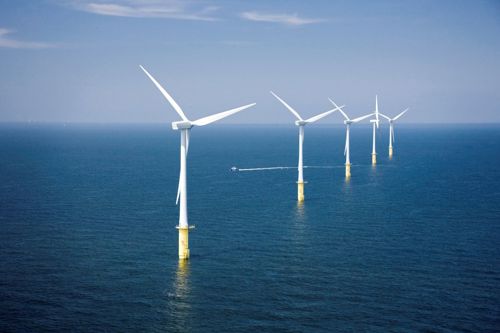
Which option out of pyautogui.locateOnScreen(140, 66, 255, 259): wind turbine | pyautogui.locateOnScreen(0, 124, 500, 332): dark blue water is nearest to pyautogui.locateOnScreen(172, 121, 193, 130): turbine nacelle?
pyautogui.locateOnScreen(140, 66, 255, 259): wind turbine

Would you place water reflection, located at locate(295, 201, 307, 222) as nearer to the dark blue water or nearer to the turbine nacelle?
the dark blue water

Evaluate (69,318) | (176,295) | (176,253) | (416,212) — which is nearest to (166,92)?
(176,253)

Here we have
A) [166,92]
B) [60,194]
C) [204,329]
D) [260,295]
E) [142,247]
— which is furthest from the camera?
[60,194]

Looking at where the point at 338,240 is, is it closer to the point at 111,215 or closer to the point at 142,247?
the point at 142,247

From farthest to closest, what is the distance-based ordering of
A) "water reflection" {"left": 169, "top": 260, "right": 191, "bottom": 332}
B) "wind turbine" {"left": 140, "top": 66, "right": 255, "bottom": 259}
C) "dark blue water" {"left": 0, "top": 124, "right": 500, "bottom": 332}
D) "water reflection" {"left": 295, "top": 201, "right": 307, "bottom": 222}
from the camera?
"water reflection" {"left": 295, "top": 201, "right": 307, "bottom": 222}
"wind turbine" {"left": 140, "top": 66, "right": 255, "bottom": 259}
"dark blue water" {"left": 0, "top": 124, "right": 500, "bottom": 332}
"water reflection" {"left": 169, "top": 260, "right": 191, "bottom": 332}

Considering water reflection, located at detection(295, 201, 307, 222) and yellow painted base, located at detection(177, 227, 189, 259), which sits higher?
water reflection, located at detection(295, 201, 307, 222)

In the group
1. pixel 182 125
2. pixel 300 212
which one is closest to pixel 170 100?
pixel 182 125

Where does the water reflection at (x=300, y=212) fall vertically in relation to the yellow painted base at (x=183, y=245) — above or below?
above

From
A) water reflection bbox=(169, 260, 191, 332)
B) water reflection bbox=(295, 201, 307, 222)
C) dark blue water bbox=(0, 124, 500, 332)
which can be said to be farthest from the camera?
water reflection bbox=(295, 201, 307, 222)

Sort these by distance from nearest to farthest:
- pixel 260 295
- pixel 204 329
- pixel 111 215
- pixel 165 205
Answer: pixel 204 329 → pixel 260 295 → pixel 111 215 → pixel 165 205

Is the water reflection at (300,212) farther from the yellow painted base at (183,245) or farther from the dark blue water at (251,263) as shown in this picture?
the yellow painted base at (183,245)

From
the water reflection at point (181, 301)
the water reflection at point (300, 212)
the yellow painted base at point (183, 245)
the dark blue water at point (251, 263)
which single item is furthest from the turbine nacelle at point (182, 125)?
the water reflection at point (300, 212)
